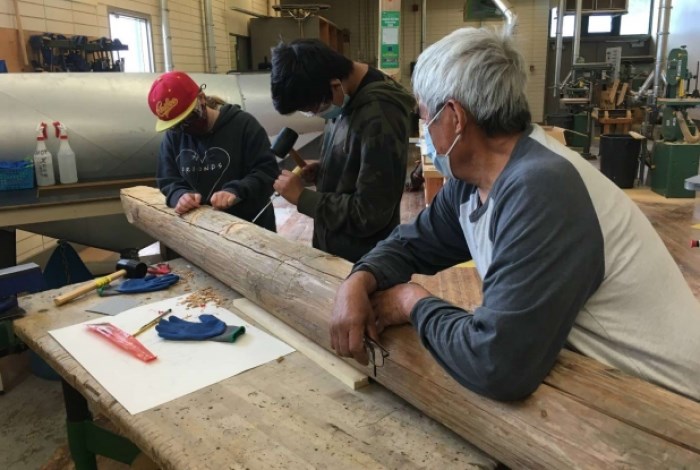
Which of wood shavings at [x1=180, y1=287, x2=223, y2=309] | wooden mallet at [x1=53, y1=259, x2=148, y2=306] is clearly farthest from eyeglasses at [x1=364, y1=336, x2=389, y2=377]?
wooden mallet at [x1=53, y1=259, x2=148, y2=306]

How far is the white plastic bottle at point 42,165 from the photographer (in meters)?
3.12

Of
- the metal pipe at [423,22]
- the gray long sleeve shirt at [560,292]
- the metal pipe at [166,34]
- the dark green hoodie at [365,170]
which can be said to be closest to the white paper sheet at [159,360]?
the dark green hoodie at [365,170]

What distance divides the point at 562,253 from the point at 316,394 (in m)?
0.64

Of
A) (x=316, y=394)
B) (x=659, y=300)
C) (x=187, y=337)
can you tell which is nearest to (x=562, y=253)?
(x=659, y=300)

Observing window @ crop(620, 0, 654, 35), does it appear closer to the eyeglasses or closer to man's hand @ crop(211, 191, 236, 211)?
man's hand @ crop(211, 191, 236, 211)

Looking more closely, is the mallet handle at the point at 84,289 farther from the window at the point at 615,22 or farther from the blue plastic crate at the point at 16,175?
the window at the point at 615,22

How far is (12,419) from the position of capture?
2.64 metres

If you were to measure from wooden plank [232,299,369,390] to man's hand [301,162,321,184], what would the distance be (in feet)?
1.77

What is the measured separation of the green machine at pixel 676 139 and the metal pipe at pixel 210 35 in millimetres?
5417

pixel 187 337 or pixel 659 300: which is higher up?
pixel 659 300

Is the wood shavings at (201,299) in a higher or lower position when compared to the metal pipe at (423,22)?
lower

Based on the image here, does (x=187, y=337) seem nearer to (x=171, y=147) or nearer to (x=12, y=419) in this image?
(x=171, y=147)

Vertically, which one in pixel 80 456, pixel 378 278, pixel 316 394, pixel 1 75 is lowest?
pixel 80 456

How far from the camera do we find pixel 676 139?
6.25 metres
